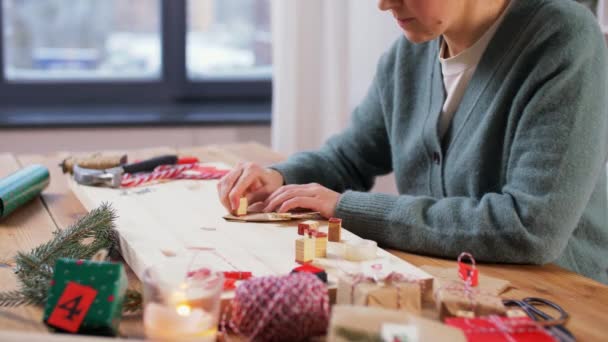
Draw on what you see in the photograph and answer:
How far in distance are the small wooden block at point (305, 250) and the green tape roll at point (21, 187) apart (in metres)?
0.60

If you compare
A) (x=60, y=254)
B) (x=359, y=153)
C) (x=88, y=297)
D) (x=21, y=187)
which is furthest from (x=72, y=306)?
(x=359, y=153)

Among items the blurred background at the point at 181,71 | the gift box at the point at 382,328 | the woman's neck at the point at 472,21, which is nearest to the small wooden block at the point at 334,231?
the gift box at the point at 382,328

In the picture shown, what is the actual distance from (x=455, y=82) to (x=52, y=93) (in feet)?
7.27

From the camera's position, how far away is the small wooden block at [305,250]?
108 cm

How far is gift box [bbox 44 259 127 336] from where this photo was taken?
0.89 m

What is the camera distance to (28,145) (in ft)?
10.1

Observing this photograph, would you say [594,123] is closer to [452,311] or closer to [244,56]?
[452,311]

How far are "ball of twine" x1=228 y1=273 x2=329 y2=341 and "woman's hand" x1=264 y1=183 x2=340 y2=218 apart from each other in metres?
0.44

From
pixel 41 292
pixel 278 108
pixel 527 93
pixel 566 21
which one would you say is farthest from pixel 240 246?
pixel 278 108

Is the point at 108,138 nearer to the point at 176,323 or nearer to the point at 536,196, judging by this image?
the point at 536,196

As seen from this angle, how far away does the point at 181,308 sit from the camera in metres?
0.86

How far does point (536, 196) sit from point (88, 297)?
658 millimetres

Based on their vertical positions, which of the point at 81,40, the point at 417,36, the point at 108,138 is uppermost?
the point at 417,36

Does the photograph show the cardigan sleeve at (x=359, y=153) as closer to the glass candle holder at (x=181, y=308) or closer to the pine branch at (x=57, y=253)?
the pine branch at (x=57, y=253)
